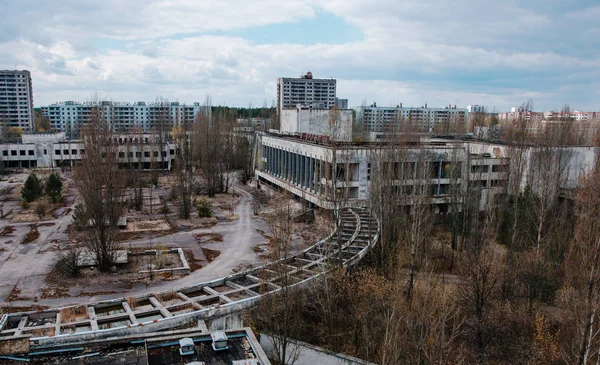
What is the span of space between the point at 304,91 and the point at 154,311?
10107cm

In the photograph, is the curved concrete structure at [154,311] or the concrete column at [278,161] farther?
the concrete column at [278,161]

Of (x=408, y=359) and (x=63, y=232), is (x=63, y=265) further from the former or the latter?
(x=408, y=359)

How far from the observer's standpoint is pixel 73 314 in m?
16.6

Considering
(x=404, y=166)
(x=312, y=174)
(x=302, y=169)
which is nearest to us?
(x=404, y=166)

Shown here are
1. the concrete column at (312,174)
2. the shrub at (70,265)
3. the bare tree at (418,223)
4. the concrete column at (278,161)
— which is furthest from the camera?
the concrete column at (278,161)

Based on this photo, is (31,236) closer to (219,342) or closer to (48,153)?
(219,342)

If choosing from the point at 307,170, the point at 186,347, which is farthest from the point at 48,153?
the point at 186,347

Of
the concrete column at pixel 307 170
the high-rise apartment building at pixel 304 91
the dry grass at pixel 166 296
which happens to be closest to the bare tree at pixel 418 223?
the dry grass at pixel 166 296

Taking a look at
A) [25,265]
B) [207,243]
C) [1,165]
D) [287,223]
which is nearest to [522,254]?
[287,223]

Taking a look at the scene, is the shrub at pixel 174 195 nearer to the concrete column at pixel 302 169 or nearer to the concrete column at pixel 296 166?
the concrete column at pixel 296 166

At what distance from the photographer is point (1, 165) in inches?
2223

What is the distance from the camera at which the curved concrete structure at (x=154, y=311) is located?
1483 centimetres

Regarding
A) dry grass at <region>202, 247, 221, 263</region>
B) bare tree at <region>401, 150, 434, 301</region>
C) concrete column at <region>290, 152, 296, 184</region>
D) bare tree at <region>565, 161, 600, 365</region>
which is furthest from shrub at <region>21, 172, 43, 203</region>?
bare tree at <region>565, 161, 600, 365</region>

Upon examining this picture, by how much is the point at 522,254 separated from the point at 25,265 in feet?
86.3
